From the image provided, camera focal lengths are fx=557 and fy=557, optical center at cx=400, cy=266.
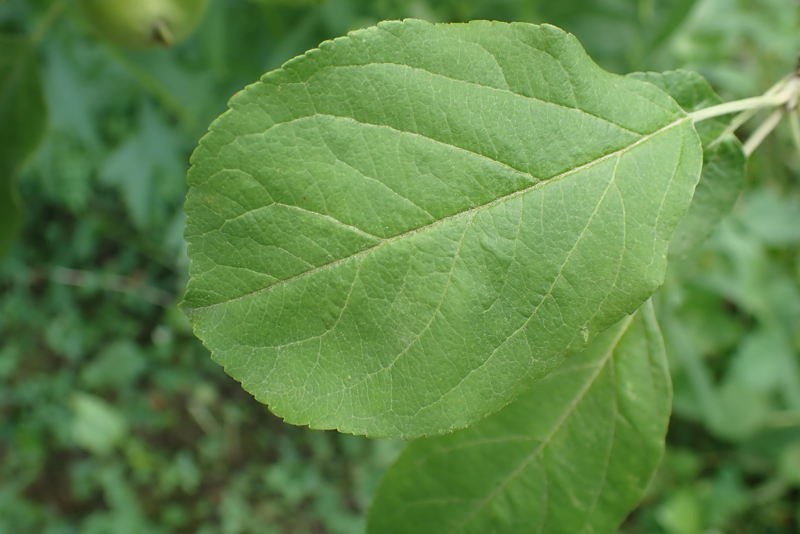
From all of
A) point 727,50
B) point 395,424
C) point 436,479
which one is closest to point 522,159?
point 395,424

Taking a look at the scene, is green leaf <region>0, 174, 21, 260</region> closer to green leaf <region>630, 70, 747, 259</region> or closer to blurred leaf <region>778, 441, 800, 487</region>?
green leaf <region>630, 70, 747, 259</region>

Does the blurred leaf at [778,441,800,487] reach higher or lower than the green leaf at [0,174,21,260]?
lower

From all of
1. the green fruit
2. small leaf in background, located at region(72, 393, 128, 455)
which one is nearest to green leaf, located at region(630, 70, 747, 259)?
the green fruit

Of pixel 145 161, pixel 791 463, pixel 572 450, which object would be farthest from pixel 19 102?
pixel 791 463

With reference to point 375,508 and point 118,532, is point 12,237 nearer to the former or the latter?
point 375,508

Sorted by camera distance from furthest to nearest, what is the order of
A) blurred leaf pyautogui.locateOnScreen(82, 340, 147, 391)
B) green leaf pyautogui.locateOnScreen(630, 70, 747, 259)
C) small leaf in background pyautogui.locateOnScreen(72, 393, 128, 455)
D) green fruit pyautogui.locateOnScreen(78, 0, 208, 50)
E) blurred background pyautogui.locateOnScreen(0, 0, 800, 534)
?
blurred leaf pyautogui.locateOnScreen(82, 340, 147, 391), small leaf in background pyautogui.locateOnScreen(72, 393, 128, 455), blurred background pyautogui.locateOnScreen(0, 0, 800, 534), green fruit pyautogui.locateOnScreen(78, 0, 208, 50), green leaf pyautogui.locateOnScreen(630, 70, 747, 259)

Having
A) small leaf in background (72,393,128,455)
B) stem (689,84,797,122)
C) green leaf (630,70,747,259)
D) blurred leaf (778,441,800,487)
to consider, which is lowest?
blurred leaf (778,441,800,487)

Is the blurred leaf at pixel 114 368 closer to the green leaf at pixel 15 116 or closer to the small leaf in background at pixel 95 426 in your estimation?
the small leaf in background at pixel 95 426

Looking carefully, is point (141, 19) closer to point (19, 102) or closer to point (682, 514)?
point (19, 102)
